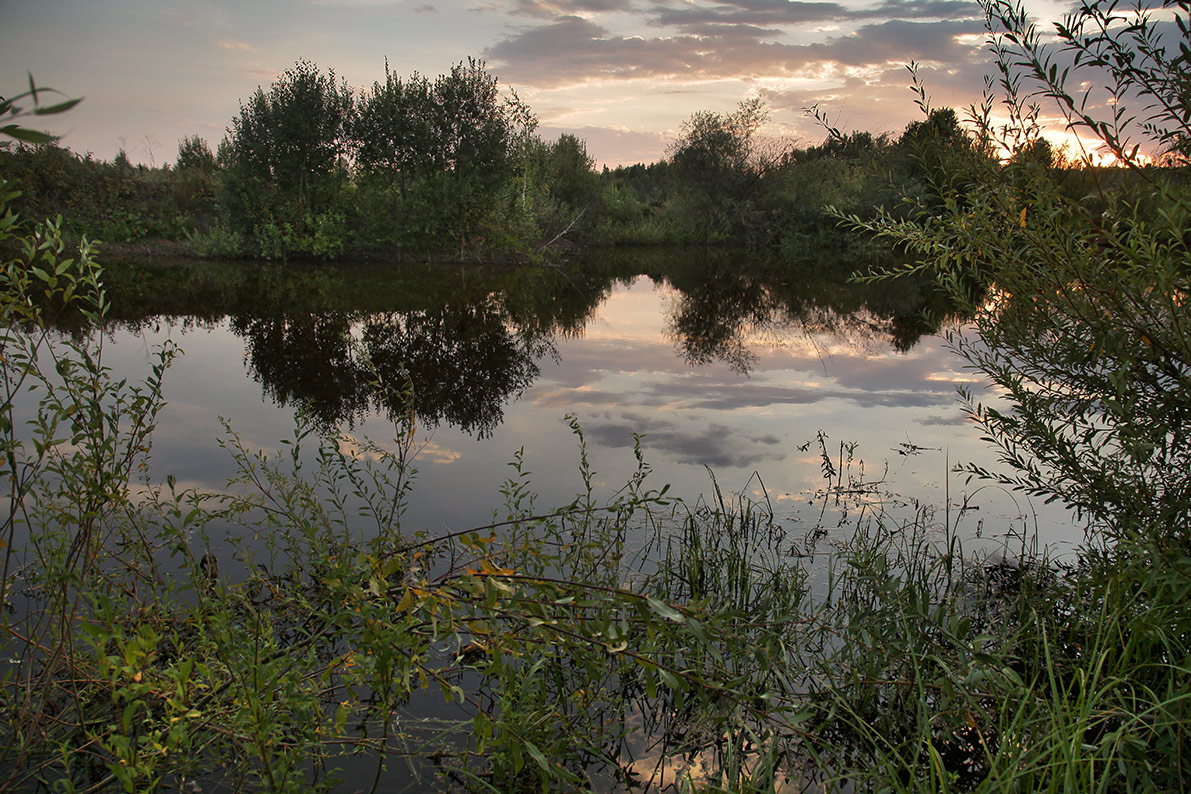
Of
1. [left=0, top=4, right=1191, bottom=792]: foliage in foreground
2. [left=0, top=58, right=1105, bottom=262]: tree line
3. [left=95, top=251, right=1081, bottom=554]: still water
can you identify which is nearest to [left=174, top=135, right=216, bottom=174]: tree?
[left=0, top=58, right=1105, bottom=262]: tree line

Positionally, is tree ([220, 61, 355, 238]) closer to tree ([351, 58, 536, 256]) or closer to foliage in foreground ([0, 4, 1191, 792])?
tree ([351, 58, 536, 256])

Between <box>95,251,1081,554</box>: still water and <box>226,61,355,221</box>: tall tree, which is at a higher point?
<box>226,61,355,221</box>: tall tree

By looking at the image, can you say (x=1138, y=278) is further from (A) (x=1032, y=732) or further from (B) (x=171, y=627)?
(B) (x=171, y=627)

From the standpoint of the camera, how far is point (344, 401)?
8.03 m

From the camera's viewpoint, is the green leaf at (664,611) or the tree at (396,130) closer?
the green leaf at (664,611)

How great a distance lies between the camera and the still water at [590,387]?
19.1 ft

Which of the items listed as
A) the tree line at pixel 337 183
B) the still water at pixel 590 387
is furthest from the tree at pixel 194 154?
the still water at pixel 590 387

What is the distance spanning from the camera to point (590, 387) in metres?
9.34

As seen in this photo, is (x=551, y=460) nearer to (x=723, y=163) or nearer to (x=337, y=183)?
(x=337, y=183)

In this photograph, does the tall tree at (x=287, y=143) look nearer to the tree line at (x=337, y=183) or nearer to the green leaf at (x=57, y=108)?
the tree line at (x=337, y=183)

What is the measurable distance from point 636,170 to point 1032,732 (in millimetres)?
90578

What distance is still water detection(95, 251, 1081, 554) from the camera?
5.81m

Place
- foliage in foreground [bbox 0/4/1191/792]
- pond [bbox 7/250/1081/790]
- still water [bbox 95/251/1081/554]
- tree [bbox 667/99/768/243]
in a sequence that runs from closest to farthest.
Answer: foliage in foreground [bbox 0/4/1191/792], pond [bbox 7/250/1081/790], still water [bbox 95/251/1081/554], tree [bbox 667/99/768/243]

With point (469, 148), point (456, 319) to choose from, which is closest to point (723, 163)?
point (469, 148)
